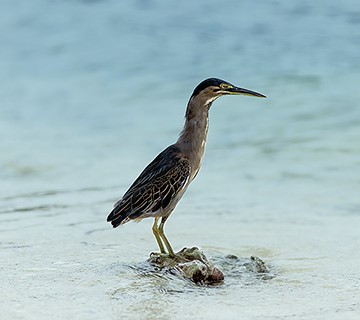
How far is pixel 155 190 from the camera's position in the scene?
6.36 m

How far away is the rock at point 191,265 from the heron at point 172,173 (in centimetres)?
7

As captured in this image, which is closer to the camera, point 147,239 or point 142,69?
point 147,239

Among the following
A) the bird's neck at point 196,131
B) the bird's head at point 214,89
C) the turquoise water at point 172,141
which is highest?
the bird's head at point 214,89

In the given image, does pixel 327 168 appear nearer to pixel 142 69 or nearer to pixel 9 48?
pixel 142 69

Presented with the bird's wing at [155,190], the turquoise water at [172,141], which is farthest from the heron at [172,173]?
the turquoise water at [172,141]

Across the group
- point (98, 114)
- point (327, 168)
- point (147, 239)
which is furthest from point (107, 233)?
point (98, 114)

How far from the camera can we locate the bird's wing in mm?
6293

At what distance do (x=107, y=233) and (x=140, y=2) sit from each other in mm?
8005

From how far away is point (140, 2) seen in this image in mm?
14820

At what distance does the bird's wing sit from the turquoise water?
1.03 feet

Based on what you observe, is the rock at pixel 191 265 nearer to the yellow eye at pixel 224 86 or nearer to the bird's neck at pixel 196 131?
the bird's neck at pixel 196 131

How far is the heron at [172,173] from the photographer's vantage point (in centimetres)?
632

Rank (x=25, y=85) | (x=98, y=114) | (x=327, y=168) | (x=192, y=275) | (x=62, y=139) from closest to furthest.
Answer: (x=192, y=275)
(x=327, y=168)
(x=62, y=139)
(x=98, y=114)
(x=25, y=85)

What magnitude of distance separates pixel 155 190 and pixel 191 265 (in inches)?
24.6
